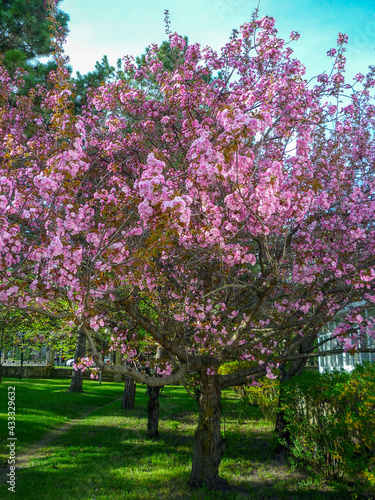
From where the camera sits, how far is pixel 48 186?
4.33 metres

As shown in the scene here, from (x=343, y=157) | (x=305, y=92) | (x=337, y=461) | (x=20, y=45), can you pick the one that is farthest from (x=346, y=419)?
(x=20, y=45)

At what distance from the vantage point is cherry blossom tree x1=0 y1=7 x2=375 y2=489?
4.43 m

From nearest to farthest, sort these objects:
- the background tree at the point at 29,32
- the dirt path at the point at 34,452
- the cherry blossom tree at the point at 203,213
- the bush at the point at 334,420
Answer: the cherry blossom tree at the point at 203,213 < the bush at the point at 334,420 < the dirt path at the point at 34,452 < the background tree at the point at 29,32

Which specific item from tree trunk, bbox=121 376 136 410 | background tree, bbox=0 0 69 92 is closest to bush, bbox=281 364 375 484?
tree trunk, bbox=121 376 136 410

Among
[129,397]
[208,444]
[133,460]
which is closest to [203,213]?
[208,444]

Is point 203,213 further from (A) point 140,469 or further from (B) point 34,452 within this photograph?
(B) point 34,452

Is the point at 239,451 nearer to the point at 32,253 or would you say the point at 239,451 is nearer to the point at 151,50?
the point at 32,253

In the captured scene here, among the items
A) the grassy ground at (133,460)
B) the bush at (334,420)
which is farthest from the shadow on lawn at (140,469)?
the bush at (334,420)

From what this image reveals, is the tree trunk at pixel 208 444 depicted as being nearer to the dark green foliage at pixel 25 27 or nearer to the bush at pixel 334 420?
the bush at pixel 334 420

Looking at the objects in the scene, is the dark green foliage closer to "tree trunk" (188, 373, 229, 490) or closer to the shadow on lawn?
"tree trunk" (188, 373, 229, 490)

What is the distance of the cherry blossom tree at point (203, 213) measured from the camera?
175 inches

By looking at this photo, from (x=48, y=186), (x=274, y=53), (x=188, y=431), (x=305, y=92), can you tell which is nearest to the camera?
(x=48, y=186)

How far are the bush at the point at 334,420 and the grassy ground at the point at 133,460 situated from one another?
0.50 m

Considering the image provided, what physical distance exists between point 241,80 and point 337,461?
7223mm
